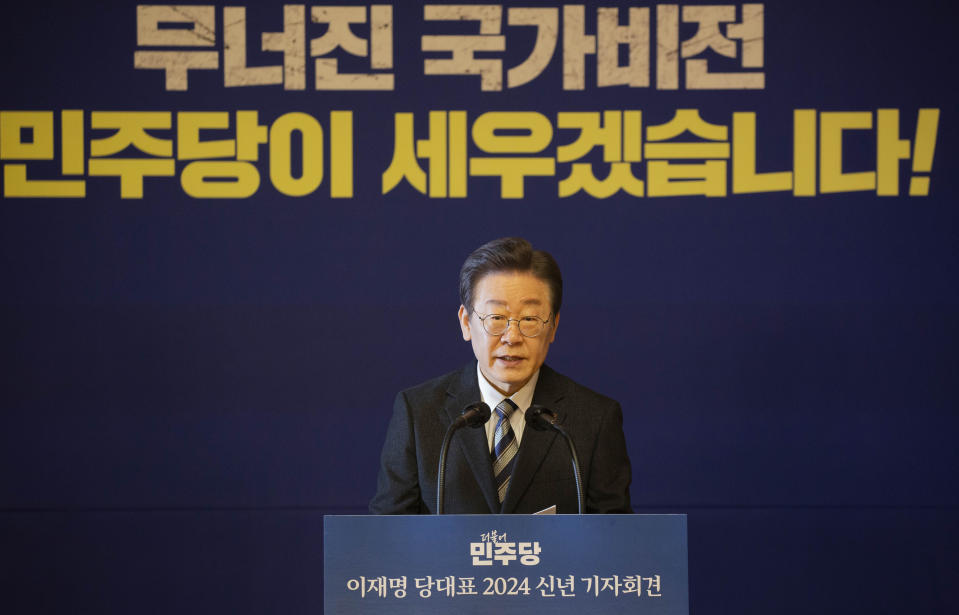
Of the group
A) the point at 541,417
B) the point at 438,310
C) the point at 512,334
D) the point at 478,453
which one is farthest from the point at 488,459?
the point at 438,310

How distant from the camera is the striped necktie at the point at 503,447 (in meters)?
1.75

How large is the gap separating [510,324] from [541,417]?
1.09 feet

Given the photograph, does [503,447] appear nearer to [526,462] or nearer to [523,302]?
[526,462]

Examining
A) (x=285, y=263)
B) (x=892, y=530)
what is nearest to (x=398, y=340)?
(x=285, y=263)

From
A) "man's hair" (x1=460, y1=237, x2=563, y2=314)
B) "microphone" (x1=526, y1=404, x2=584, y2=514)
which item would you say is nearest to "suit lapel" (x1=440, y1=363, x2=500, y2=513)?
"man's hair" (x1=460, y1=237, x2=563, y2=314)

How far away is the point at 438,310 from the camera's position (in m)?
2.93

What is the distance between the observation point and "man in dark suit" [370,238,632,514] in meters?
1.73

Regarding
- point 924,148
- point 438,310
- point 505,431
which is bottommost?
point 505,431

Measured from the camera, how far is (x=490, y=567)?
3.90 ft

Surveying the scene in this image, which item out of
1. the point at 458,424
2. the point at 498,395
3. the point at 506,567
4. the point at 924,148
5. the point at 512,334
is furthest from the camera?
the point at 924,148

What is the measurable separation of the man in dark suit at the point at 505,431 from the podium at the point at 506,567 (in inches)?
20.5

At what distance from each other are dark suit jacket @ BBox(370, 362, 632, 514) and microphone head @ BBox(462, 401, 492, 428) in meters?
0.33

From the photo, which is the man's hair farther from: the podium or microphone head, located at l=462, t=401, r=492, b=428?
the podium

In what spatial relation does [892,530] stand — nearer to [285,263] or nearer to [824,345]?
[824,345]
